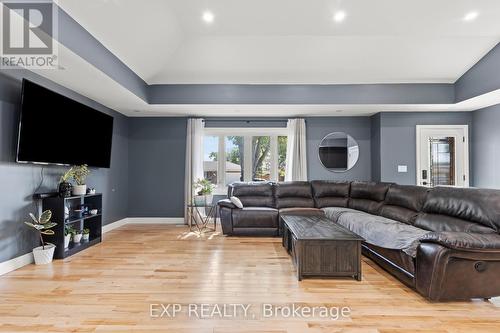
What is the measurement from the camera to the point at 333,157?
589 centimetres

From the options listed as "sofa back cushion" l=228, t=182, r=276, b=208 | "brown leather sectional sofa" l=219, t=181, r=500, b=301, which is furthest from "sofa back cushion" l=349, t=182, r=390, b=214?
"sofa back cushion" l=228, t=182, r=276, b=208

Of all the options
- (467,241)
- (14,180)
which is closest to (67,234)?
(14,180)

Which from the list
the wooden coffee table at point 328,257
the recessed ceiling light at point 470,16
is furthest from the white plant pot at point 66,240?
the recessed ceiling light at point 470,16

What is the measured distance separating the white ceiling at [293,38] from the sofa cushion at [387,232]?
2609 mm

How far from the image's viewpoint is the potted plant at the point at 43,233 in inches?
124

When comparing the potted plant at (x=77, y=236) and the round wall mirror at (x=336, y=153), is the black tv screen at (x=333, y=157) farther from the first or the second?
the potted plant at (x=77, y=236)

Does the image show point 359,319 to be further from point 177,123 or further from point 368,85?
point 177,123

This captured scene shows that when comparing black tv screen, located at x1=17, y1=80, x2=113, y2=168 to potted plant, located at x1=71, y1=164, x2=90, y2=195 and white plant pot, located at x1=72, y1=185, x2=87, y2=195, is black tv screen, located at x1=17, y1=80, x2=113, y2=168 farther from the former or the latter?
white plant pot, located at x1=72, y1=185, x2=87, y2=195

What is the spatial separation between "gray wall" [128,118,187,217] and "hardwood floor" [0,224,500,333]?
222 cm

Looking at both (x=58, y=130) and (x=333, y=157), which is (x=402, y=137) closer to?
(x=333, y=157)

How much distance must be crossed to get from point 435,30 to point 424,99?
1.51 m

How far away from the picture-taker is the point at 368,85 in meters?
4.88

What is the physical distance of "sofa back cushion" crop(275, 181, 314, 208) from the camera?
520 centimetres

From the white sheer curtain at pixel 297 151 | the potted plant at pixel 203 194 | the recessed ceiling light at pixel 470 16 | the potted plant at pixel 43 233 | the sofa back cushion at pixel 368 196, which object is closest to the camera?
the potted plant at pixel 43 233
